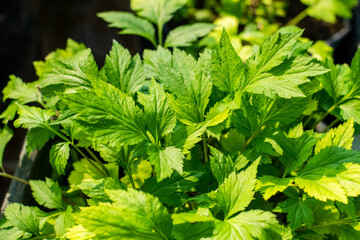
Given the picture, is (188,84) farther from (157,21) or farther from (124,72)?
(157,21)

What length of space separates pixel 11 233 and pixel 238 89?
0.59 metres

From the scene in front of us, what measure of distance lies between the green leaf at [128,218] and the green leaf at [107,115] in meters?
0.10

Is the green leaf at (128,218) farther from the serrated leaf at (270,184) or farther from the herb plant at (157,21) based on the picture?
the herb plant at (157,21)

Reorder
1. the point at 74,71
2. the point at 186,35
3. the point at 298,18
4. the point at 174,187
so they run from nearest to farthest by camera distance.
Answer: the point at 174,187 → the point at 74,71 → the point at 186,35 → the point at 298,18

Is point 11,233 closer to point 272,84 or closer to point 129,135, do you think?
point 129,135

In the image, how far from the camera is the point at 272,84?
2.14 ft

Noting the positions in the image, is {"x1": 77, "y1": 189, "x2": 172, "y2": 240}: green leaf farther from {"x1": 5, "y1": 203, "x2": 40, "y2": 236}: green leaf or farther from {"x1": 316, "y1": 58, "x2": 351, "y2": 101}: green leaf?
{"x1": 316, "y1": 58, "x2": 351, "y2": 101}: green leaf

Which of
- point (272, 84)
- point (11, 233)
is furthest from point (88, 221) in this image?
point (272, 84)

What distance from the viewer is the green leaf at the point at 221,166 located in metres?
0.63

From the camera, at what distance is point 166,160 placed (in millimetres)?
602

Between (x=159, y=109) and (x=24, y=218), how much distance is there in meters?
0.39

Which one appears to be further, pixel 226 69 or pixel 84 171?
pixel 84 171

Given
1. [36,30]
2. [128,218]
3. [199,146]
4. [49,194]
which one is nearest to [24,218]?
[49,194]

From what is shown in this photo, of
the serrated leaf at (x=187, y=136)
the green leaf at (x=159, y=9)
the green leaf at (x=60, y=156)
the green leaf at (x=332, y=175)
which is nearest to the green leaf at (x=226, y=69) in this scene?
the serrated leaf at (x=187, y=136)
